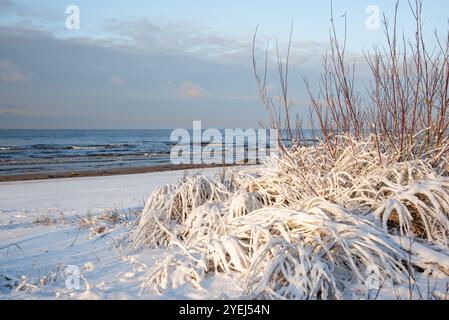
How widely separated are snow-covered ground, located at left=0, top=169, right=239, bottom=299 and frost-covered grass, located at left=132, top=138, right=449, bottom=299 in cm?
19

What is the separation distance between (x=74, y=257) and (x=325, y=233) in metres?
2.31

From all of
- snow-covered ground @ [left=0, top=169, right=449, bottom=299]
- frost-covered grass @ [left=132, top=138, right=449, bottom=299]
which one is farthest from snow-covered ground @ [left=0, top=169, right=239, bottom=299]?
frost-covered grass @ [left=132, top=138, right=449, bottom=299]

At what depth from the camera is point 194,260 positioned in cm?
307

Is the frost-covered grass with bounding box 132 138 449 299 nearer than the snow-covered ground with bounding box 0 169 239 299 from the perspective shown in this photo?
Yes

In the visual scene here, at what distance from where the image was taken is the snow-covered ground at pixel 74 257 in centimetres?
280

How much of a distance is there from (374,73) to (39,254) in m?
3.61

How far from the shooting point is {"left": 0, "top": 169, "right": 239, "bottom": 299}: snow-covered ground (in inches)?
110

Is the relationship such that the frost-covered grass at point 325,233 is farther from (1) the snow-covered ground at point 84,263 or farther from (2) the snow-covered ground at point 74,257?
(2) the snow-covered ground at point 74,257

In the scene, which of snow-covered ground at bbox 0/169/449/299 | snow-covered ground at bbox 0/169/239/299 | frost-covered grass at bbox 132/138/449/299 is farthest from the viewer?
snow-covered ground at bbox 0/169/239/299

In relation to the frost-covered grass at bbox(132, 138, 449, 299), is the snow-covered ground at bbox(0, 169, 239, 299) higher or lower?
lower

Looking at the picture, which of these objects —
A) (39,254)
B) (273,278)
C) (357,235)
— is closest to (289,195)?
(357,235)

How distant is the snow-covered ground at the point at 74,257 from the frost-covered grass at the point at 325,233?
187mm

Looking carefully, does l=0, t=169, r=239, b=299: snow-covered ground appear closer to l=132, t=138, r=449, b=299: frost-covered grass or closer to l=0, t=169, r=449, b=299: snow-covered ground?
l=0, t=169, r=449, b=299: snow-covered ground

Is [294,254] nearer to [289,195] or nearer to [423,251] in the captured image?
[423,251]
